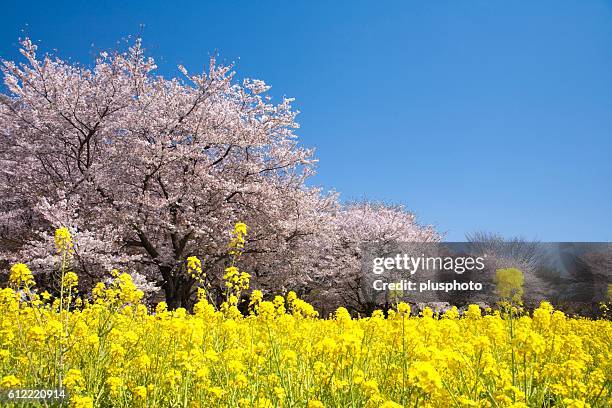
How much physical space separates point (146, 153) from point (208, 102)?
3.30m

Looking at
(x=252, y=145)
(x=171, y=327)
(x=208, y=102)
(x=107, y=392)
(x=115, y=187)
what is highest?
(x=208, y=102)

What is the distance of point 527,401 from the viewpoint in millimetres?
3525

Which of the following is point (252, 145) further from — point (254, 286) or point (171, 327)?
point (171, 327)

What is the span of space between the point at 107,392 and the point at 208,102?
1414cm

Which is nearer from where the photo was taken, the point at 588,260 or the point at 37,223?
the point at 37,223

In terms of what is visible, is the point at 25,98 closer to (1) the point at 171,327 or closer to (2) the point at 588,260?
(1) the point at 171,327

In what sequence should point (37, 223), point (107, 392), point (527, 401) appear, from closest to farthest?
point (527, 401), point (107, 392), point (37, 223)

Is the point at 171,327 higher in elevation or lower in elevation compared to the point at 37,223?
lower

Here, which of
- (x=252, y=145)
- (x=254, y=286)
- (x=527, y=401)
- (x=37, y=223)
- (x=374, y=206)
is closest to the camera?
(x=527, y=401)

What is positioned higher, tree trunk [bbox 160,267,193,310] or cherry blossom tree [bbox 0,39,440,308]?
cherry blossom tree [bbox 0,39,440,308]

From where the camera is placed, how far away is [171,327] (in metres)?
4.10

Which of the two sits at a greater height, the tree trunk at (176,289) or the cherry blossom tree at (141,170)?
the cherry blossom tree at (141,170)

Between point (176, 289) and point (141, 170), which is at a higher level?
point (141, 170)

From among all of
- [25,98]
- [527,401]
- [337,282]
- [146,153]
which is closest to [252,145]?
[146,153]
